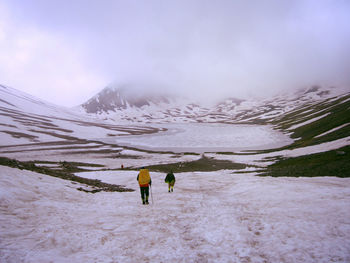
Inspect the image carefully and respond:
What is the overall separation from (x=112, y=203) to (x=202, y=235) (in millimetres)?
7861

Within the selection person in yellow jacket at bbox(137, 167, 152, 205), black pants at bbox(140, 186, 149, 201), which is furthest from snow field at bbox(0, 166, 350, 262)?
person in yellow jacket at bbox(137, 167, 152, 205)

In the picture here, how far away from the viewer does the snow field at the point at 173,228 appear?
23.0ft

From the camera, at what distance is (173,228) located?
370 inches

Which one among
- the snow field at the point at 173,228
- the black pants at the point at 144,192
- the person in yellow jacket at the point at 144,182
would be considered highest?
the person in yellow jacket at the point at 144,182

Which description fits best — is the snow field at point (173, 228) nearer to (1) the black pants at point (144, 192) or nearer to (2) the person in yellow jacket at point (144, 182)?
(1) the black pants at point (144, 192)

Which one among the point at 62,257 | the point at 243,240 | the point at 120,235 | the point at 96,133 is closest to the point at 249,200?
the point at 243,240

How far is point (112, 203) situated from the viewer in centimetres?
1426

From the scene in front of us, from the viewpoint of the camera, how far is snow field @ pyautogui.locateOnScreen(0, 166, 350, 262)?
701 centimetres

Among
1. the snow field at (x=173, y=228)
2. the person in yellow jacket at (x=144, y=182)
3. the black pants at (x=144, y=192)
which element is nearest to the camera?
the snow field at (x=173, y=228)

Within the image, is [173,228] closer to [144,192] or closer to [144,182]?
[144,182]

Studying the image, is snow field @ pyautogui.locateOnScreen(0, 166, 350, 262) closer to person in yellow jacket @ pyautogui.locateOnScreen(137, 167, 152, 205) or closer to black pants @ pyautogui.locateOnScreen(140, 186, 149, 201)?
black pants @ pyautogui.locateOnScreen(140, 186, 149, 201)

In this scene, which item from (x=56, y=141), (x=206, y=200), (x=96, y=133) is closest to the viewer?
(x=206, y=200)

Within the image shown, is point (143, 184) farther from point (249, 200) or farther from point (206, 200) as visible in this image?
point (249, 200)

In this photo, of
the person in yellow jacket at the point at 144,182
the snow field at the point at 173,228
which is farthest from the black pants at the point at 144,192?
the snow field at the point at 173,228
